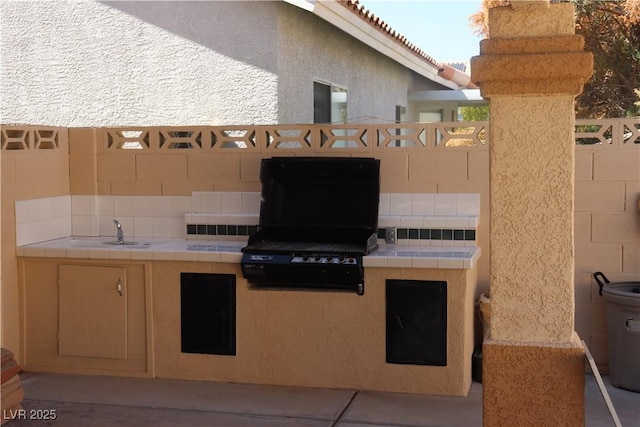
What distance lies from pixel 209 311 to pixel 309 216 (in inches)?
43.0

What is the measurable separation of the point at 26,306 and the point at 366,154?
307cm

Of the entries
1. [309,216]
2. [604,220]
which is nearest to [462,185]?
[604,220]

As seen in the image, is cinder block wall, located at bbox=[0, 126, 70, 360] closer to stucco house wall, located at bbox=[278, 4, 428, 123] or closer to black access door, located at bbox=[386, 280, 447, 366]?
stucco house wall, located at bbox=[278, 4, 428, 123]

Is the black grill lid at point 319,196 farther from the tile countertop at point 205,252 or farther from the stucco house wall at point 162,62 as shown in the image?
the stucco house wall at point 162,62

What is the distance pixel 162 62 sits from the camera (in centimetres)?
925

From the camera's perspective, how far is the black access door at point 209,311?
6887 mm

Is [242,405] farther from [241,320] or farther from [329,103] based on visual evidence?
[329,103]

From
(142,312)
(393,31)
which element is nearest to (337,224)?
(142,312)

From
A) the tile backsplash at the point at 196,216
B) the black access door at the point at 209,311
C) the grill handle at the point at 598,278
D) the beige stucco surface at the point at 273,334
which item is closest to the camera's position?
the beige stucco surface at the point at 273,334

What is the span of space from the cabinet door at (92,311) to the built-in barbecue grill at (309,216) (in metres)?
1.14

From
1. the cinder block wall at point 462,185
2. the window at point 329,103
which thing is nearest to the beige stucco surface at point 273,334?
the cinder block wall at point 462,185

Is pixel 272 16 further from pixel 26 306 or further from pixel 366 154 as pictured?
pixel 26 306

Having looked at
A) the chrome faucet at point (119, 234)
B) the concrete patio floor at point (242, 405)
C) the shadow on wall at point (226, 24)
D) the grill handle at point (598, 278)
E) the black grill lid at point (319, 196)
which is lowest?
the concrete patio floor at point (242, 405)

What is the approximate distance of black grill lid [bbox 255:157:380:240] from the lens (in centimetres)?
698
